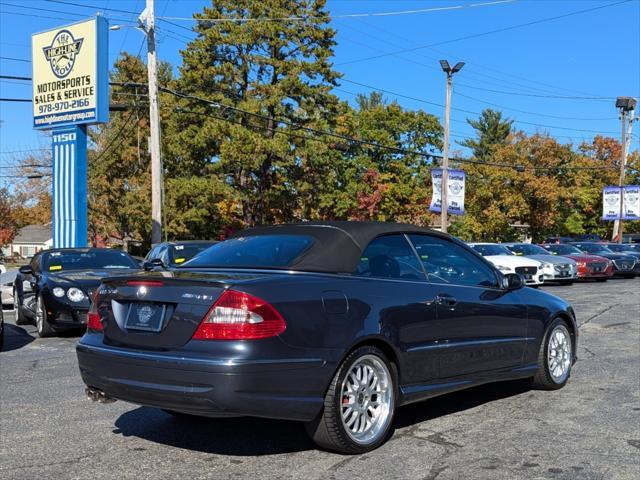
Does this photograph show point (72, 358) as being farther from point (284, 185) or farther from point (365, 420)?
point (284, 185)

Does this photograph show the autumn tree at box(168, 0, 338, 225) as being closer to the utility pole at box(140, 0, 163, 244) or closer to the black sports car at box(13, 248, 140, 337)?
the utility pole at box(140, 0, 163, 244)

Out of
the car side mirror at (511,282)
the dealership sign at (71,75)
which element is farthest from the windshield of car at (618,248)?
the car side mirror at (511,282)

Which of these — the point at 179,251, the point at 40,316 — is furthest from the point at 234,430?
the point at 179,251

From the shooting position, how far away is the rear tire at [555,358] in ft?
21.6

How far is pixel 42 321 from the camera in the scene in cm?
1068

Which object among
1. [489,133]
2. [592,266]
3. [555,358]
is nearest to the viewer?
[555,358]

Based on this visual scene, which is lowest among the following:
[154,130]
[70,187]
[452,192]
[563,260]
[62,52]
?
[563,260]

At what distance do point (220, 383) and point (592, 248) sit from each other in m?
29.2

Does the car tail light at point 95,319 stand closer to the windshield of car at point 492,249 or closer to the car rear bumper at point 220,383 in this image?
the car rear bumper at point 220,383

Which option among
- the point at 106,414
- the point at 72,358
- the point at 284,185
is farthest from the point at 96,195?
the point at 106,414

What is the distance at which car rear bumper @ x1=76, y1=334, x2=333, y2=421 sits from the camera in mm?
4109

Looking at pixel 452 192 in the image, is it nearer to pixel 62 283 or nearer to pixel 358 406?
pixel 62 283

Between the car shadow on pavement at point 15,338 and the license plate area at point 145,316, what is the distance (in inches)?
228

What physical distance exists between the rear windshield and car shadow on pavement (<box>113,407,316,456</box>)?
1.25m
